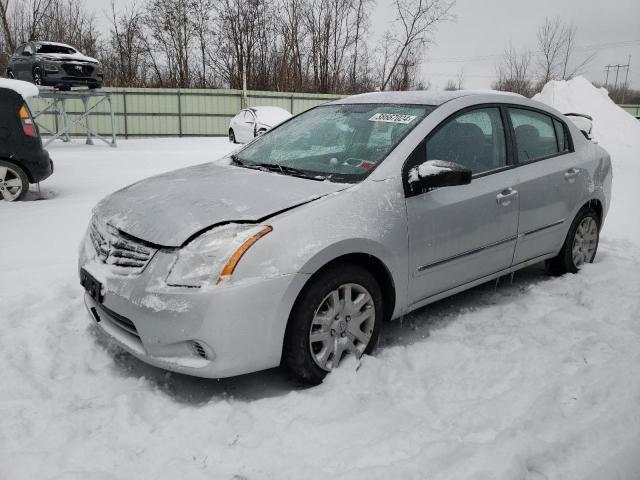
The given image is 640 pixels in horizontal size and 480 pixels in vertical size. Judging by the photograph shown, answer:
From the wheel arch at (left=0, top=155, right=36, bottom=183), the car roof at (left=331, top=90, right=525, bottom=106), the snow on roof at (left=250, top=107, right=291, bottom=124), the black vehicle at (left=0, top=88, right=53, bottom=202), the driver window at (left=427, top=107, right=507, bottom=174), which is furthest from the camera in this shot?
the snow on roof at (left=250, top=107, right=291, bottom=124)

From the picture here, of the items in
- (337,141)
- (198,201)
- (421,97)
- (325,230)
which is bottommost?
(325,230)

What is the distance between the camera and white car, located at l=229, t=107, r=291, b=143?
663 inches

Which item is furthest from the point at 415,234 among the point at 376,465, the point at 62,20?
the point at 62,20

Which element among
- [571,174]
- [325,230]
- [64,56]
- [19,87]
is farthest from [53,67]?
[325,230]

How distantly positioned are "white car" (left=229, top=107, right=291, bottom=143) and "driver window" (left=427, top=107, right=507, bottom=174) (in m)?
13.2

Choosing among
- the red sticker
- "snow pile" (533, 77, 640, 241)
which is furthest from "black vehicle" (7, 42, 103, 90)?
the red sticker

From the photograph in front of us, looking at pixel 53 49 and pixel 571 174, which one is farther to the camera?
pixel 53 49

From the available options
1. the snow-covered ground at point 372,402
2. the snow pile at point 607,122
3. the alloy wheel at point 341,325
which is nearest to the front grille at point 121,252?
the snow-covered ground at point 372,402

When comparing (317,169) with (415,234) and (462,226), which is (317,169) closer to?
(415,234)

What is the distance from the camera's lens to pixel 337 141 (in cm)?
358

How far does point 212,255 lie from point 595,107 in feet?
54.3

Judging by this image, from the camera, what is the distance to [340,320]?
287 centimetres

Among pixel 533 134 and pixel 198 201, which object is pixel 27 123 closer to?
pixel 198 201

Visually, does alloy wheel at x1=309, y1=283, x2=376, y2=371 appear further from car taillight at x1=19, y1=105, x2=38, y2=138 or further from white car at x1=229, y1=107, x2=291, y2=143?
white car at x1=229, y1=107, x2=291, y2=143
